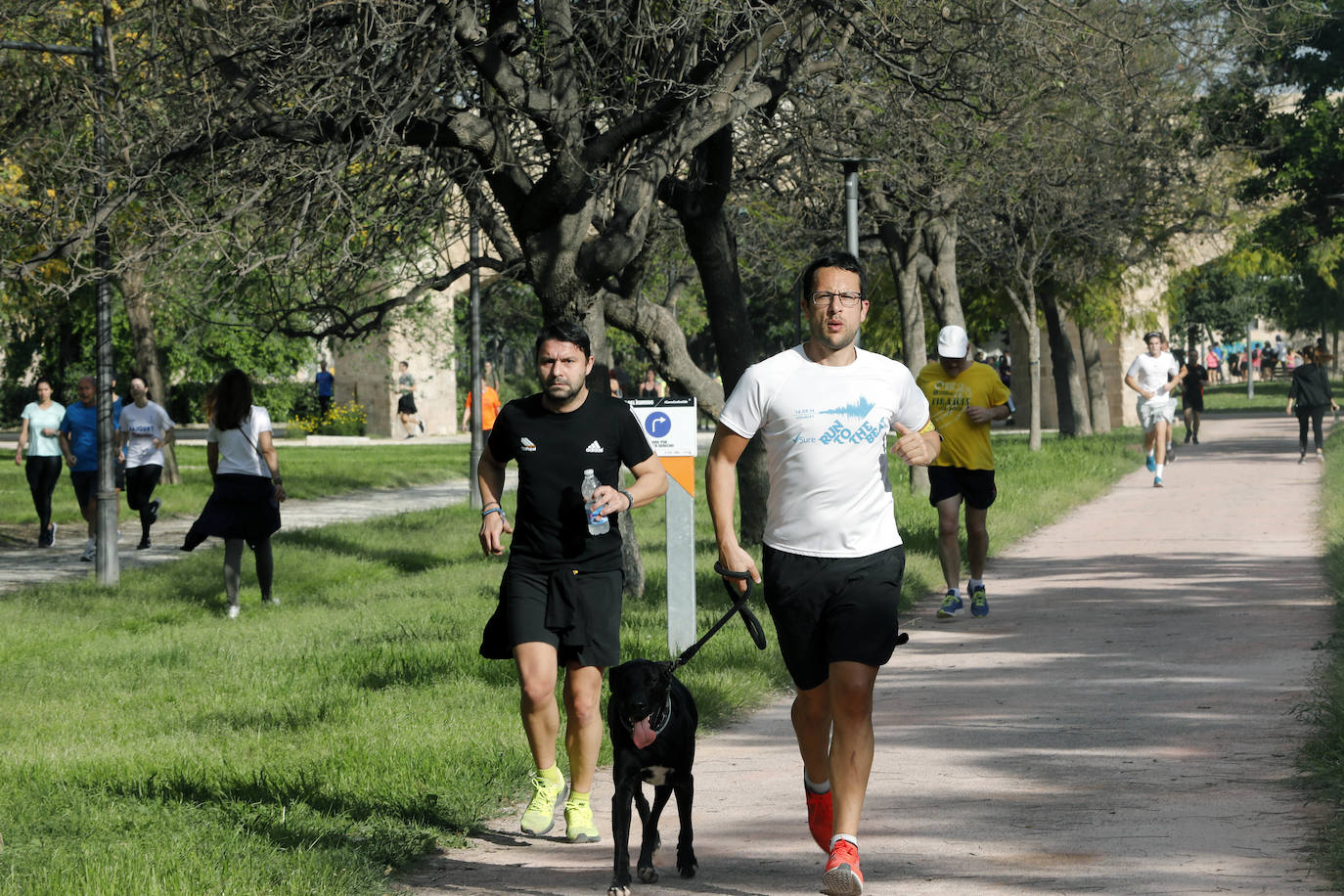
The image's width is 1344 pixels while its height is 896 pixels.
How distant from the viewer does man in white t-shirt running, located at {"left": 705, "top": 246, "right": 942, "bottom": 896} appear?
5.12 metres

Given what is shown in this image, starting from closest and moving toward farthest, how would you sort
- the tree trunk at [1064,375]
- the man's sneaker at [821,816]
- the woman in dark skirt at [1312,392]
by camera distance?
1. the man's sneaker at [821,816]
2. the woman in dark skirt at [1312,392]
3. the tree trunk at [1064,375]

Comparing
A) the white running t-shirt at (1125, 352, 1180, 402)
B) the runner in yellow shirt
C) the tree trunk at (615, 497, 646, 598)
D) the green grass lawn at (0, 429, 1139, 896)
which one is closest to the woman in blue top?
the green grass lawn at (0, 429, 1139, 896)

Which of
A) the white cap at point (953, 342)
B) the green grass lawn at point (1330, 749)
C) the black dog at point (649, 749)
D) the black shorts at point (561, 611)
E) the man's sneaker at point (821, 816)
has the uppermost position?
the white cap at point (953, 342)

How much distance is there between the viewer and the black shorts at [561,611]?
5.83 m

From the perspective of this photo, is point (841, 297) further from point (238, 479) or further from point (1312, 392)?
point (1312, 392)

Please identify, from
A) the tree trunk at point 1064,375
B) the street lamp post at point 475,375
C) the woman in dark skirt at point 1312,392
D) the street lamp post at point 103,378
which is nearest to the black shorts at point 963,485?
the street lamp post at point 103,378

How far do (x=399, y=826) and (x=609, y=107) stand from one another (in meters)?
7.76

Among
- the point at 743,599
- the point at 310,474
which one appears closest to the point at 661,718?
the point at 743,599

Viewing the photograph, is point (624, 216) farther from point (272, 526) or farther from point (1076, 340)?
point (1076, 340)

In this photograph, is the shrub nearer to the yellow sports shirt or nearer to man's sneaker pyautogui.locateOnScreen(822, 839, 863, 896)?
the yellow sports shirt

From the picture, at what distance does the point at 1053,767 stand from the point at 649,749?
2.19m

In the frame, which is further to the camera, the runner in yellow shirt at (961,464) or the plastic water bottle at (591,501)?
the runner in yellow shirt at (961,464)

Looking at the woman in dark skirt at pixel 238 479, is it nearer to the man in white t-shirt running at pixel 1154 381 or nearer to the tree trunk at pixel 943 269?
the man in white t-shirt running at pixel 1154 381

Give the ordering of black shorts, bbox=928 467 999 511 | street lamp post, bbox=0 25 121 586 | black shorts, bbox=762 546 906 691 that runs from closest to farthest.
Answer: black shorts, bbox=762 546 906 691 → black shorts, bbox=928 467 999 511 → street lamp post, bbox=0 25 121 586
